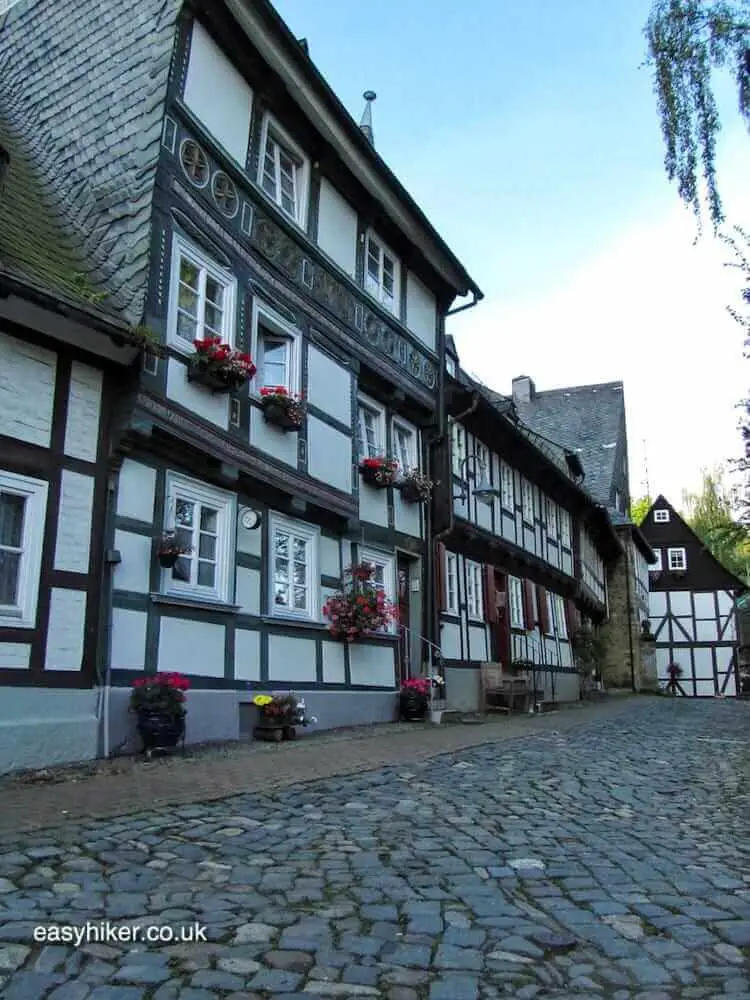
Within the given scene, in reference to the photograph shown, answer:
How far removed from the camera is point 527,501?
73.8ft

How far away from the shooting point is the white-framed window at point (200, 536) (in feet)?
31.0

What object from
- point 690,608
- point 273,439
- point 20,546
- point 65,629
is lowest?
point 65,629

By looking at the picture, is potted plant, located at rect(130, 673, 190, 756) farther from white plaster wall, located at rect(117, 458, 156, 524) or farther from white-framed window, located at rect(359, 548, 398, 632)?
white-framed window, located at rect(359, 548, 398, 632)

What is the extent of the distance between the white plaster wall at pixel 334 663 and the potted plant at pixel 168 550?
3388 mm

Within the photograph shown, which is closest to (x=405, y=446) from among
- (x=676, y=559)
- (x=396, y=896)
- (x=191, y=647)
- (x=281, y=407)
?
(x=281, y=407)

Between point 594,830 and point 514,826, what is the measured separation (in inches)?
19.4

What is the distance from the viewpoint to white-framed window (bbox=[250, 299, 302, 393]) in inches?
447

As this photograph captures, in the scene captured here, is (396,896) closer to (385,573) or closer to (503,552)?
(385,573)

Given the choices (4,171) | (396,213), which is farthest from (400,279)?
(4,171)

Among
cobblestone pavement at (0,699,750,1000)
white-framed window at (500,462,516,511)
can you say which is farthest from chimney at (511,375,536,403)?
cobblestone pavement at (0,699,750,1000)

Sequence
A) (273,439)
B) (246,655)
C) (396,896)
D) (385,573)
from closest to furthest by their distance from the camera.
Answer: (396,896)
(246,655)
(273,439)
(385,573)

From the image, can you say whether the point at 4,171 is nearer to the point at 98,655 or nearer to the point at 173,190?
the point at 173,190

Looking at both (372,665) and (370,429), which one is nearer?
(372,665)

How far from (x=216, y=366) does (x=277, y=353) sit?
2.25 metres
